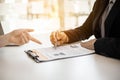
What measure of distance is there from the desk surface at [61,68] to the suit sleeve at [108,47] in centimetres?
3

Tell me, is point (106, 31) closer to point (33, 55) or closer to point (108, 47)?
point (108, 47)

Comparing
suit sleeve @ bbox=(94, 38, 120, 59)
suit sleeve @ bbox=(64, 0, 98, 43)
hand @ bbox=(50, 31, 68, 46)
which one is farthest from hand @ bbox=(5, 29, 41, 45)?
suit sleeve @ bbox=(94, 38, 120, 59)

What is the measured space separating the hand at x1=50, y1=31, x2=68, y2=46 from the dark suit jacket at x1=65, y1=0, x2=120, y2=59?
6 cm

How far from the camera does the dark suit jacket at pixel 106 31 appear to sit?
1170 mm

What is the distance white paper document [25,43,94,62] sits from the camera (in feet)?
3.75

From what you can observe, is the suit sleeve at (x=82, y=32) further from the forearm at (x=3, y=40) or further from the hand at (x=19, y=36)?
the forearm at (x=3, y=40)

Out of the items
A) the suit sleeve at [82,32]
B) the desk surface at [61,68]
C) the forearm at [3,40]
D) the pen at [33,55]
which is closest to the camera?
the desk surface at [61,68]

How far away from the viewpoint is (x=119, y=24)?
1374 mm

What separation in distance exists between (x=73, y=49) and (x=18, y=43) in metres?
0.41

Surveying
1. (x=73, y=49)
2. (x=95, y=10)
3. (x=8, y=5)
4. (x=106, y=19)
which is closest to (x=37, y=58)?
(x=73, y=49)

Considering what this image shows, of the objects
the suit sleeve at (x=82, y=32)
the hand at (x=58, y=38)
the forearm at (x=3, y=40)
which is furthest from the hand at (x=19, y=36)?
the suit sleeve at (x=82, y=32)

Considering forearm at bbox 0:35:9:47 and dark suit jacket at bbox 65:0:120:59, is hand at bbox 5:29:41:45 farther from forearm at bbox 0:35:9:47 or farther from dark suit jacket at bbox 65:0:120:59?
dark suit jacket at bbox 65:0:120:59

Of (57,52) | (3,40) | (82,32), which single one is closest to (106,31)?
(82,32)

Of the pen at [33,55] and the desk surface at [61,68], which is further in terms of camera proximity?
the pen at [33,55]
